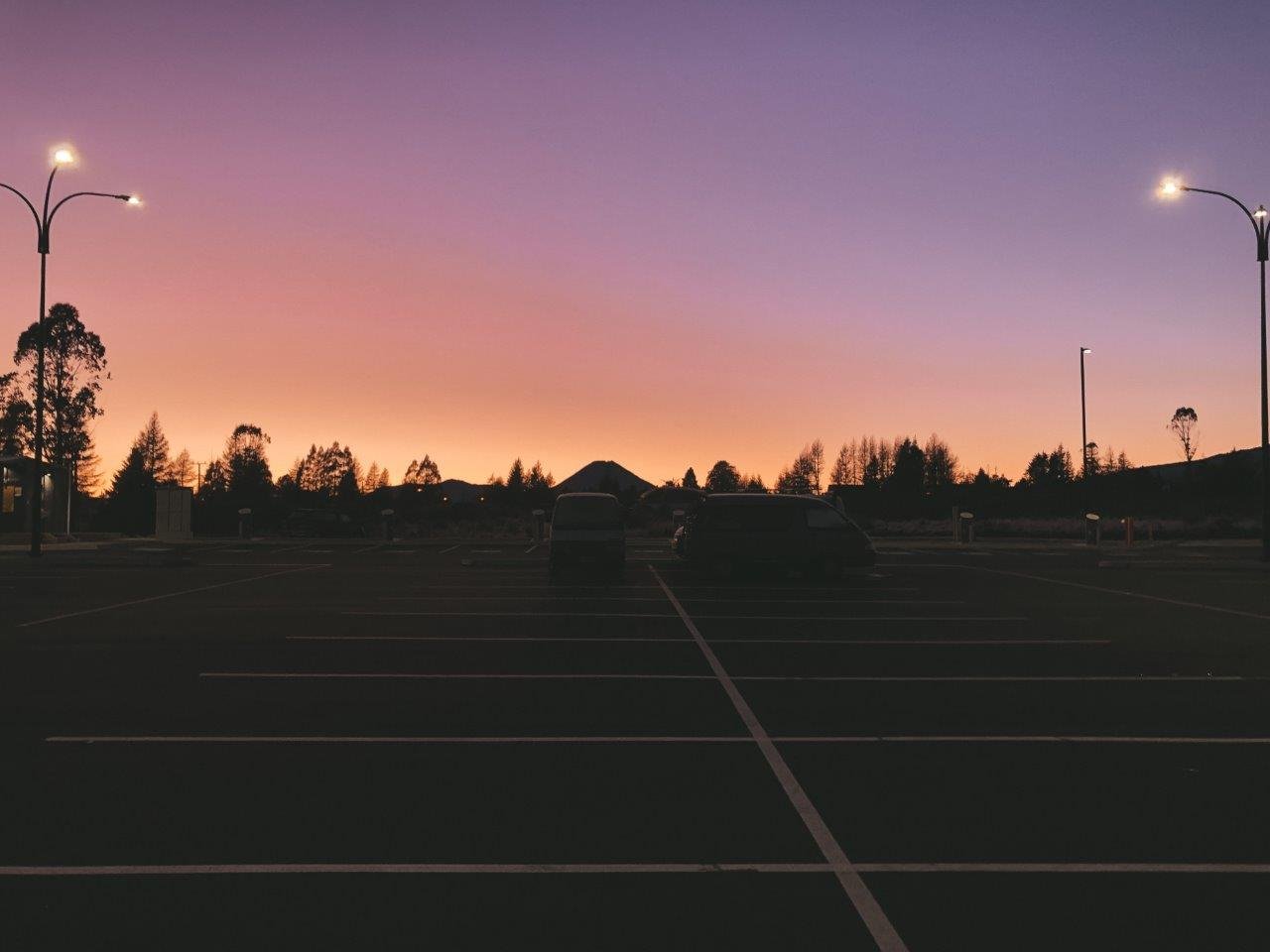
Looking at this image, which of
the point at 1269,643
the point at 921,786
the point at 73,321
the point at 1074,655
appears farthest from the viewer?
the point at 73,321

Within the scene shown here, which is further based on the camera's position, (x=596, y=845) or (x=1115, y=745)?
(x=1115, y=745)

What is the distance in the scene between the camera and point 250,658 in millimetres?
11133

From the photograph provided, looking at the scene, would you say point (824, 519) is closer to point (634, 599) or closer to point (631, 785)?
point (634, 599)

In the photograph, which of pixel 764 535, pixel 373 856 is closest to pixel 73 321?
pixel 764 535

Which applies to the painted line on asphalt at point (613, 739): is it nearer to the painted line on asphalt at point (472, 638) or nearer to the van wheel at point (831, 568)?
the painted line on asphalt at point (472, 638)

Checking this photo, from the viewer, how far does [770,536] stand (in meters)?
22.8

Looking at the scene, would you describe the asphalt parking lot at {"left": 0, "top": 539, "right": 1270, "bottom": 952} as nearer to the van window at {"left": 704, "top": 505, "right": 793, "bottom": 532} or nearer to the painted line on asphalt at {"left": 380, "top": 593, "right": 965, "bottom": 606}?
the painted line on asphalt at {"left": 380, "top": 593, "right": 965, "bottom": 606}

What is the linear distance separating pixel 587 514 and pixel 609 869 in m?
18.7

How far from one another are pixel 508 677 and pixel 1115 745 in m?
5.46

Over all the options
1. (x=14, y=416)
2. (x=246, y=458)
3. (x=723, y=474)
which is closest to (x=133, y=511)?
(x=14, y=416)

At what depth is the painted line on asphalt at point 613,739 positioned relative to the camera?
746 centimetres

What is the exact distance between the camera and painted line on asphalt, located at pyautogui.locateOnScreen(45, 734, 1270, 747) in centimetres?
746

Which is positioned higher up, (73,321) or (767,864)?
(73,321)

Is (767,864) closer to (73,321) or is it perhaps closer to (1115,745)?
(1115,745)
